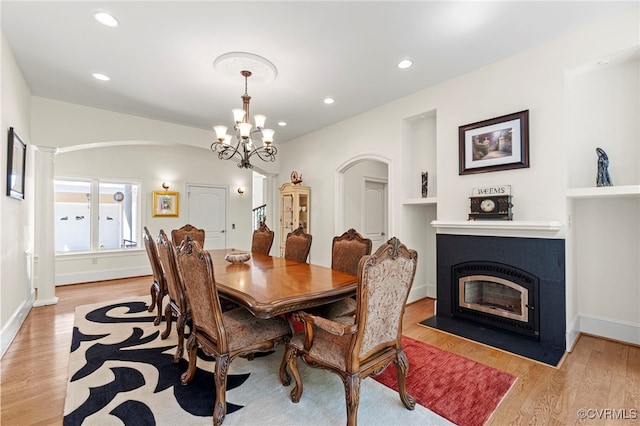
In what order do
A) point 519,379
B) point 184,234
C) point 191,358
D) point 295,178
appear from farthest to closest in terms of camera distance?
1. point 295,178
2. point 184,234
3. point 519,379
4. point 191,358

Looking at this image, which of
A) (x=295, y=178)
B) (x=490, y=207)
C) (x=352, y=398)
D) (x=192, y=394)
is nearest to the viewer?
(x=352, y=398)

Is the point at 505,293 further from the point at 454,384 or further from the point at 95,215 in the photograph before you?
the point at 95,215

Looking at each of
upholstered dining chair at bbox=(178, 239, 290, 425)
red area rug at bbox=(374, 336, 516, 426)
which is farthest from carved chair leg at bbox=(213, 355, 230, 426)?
red area rug at bbox=(374, 336, 516, 426)

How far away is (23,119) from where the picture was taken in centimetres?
366

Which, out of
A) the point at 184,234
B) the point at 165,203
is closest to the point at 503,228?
the point at 184,234

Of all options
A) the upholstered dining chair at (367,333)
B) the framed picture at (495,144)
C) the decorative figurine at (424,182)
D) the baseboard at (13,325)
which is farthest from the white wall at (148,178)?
the upholstered dining chair at (367,333)

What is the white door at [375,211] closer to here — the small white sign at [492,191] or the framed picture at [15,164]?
the small white sign at [492,191]

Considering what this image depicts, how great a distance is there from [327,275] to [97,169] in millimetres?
5643

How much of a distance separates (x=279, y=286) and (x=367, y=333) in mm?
769

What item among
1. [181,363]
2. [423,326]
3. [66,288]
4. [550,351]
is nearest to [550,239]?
[550,351]

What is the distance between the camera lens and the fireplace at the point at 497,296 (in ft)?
9.65

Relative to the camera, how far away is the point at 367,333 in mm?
1671

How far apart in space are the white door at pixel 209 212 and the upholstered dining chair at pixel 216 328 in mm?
5194

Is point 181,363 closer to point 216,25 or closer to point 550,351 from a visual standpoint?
point 216,25
